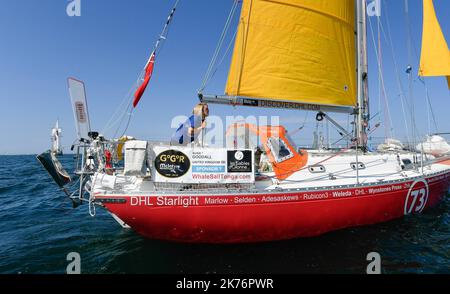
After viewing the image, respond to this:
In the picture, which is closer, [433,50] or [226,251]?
[226,251]

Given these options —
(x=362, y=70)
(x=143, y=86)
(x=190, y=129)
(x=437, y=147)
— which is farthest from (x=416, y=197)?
→ (x=143, y=86)

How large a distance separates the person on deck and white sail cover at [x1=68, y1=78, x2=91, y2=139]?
2.34 m

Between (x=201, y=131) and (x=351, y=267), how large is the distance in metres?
4.73

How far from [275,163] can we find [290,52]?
3657mm

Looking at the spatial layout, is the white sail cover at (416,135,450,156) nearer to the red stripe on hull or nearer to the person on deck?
the red stripe on hull

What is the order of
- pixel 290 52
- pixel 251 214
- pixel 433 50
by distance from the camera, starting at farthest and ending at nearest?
pixel 433 50 < pixel 290 52 < pixel 251 214

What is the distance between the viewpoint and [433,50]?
8367 millimetres

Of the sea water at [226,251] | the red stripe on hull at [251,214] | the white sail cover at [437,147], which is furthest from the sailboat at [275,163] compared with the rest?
the white sail cover at [437,147]

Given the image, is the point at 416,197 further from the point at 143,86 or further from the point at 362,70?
the point at 143,86

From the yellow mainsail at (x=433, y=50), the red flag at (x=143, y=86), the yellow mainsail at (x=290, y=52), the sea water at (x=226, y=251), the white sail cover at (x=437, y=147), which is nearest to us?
the sea water at (x=226, y=251)

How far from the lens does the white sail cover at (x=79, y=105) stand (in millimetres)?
5816

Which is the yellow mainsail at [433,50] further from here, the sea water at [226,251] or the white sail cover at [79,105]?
the white sail cover at [79,105]

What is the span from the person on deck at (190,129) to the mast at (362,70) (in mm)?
5777
